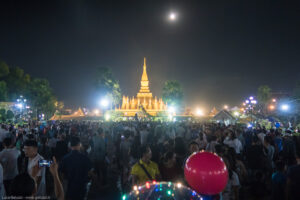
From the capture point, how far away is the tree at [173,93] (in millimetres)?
67625

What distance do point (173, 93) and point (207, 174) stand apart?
6474cm

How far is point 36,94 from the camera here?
171 feet

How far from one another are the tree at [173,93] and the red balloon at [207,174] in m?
64.5

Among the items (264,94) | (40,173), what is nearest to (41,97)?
(40,173)

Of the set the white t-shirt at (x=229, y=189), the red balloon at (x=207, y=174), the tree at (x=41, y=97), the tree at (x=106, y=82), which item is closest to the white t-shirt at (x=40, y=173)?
the red balloon at (x=207, y=174)

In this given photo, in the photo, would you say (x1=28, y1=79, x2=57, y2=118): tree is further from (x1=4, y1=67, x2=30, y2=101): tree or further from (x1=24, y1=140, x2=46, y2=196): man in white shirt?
(x1=24, y1=140, x2=46, y2=196): man in white shirt

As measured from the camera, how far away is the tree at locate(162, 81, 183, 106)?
6762 cm

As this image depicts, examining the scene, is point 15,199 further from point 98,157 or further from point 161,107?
point 161,107

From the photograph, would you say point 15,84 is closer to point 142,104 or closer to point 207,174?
point 142,104

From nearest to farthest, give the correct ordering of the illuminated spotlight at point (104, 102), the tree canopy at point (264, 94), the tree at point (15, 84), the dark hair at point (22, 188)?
the dark hair at point (22, 188) → the illuminated spotlight at point (104, 102) → the tree at point (15, 84) → the tree canopy at point (264, 94)

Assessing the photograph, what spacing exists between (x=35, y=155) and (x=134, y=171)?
1968 millimetres

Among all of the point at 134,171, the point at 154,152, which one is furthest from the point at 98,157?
the point at 134,171

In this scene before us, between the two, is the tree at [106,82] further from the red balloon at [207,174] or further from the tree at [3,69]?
the red balloon at [207,174]

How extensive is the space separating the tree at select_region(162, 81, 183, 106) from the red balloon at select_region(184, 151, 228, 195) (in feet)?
212
